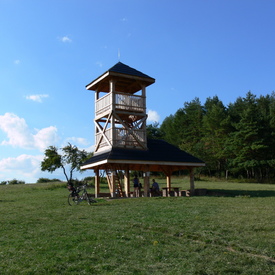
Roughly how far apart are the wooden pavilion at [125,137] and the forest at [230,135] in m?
31.1

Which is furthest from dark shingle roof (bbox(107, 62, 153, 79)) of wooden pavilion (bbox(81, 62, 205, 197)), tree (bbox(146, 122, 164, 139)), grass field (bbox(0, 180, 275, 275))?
tree (bbox(146, 122, 164, 139))

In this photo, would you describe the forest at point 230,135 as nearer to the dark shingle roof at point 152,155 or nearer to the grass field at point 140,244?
the dark shingle roof at point 152,155

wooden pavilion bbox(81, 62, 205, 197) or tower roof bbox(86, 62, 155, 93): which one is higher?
tower roof bbox(86, 62, 155, 93)

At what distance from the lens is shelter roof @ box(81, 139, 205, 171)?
862 inches

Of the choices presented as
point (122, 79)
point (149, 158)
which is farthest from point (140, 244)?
point (122, 79)

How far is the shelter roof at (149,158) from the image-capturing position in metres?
21.9

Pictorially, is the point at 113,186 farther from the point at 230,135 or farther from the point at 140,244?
the point at 230,135

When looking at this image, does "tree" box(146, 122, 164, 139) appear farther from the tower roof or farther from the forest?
the tower roof

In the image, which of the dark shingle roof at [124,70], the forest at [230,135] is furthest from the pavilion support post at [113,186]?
the forest at [230,135]

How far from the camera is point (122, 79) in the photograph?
24.8 metres

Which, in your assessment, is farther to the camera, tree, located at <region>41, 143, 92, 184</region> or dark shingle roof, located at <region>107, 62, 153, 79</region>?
tree, located at <region>41, 143, 92, 184</region>

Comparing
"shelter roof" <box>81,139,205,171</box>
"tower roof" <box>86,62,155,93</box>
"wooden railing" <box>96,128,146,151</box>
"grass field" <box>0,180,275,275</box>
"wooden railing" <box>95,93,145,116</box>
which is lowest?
"grass field" <box>0,180,275,275</box>

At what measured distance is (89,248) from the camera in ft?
27.2

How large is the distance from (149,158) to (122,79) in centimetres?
578
